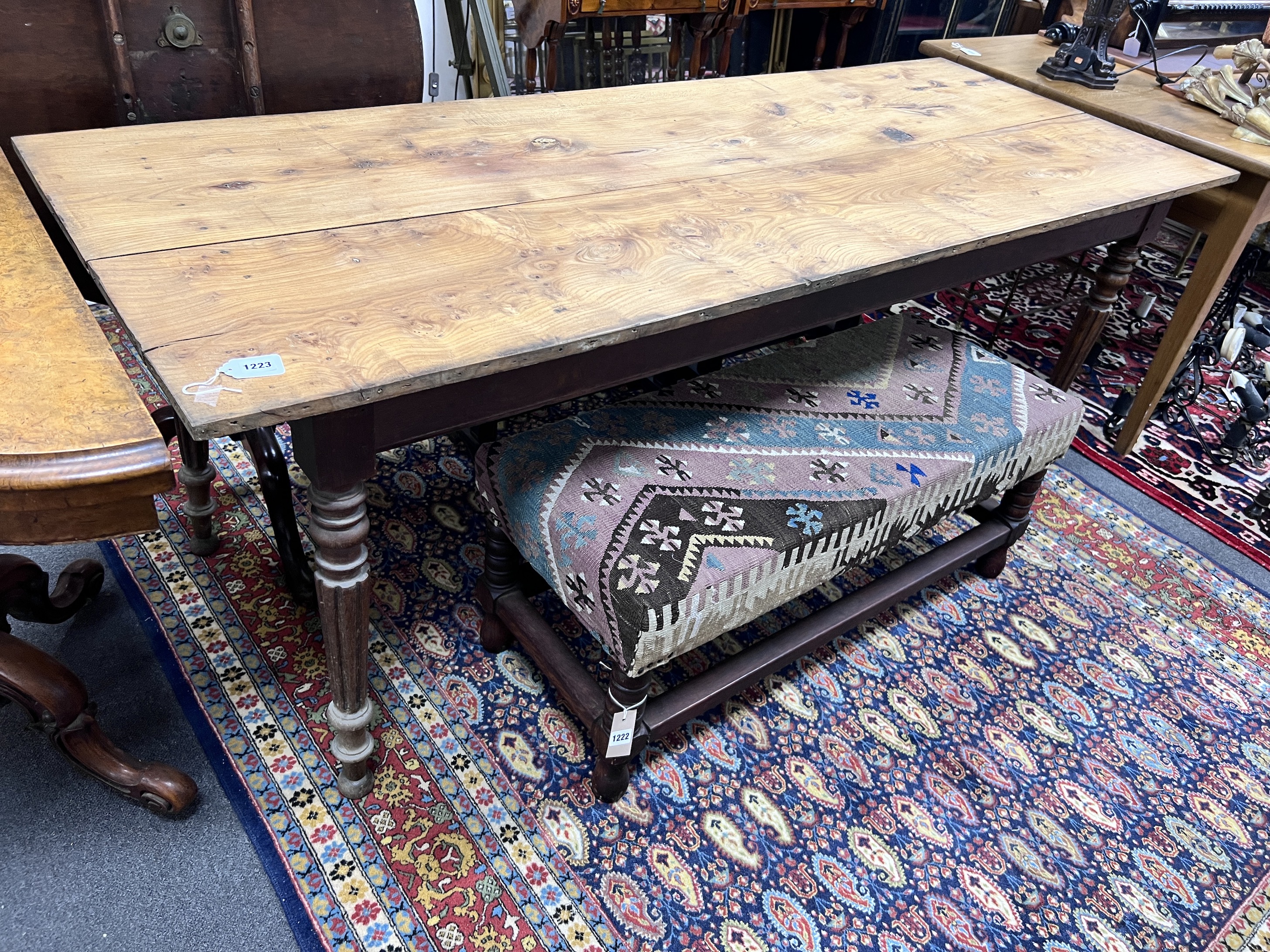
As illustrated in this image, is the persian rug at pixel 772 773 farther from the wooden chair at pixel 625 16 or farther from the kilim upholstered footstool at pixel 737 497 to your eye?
the wooden chair at pixel 625 16

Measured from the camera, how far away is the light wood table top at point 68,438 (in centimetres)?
79

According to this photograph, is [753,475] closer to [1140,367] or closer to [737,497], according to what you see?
[737,497]

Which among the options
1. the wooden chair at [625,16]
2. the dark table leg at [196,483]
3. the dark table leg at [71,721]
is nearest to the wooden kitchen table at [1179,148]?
the wooden chair at [625,16]

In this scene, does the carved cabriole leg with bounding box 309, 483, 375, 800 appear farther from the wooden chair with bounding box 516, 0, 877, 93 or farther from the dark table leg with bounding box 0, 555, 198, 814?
the wooden chair with bounding box 516, 0, 877, 93

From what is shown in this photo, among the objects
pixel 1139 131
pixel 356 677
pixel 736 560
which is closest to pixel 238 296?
pixel 356 677

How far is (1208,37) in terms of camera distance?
2756mm

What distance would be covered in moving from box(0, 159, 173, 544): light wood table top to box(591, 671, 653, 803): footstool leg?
631 mm

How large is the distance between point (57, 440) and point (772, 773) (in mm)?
1106

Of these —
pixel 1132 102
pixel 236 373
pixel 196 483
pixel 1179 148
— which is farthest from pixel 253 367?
pixel 1132 102

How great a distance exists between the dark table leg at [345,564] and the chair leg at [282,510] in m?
0.26

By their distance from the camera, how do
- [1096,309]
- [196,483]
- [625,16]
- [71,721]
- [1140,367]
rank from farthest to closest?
[625,16]
[1140,367]
[1096,309]
[196,483]
[71,721]

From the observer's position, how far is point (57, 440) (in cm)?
80

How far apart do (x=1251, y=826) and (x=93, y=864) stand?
5.84ft

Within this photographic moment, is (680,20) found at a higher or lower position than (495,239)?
lower
